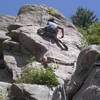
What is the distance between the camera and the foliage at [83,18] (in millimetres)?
33344

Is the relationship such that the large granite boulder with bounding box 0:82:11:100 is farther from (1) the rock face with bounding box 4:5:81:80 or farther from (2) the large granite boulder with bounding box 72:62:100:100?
(2) the large granite boulder with bounding box 72:62:100:100

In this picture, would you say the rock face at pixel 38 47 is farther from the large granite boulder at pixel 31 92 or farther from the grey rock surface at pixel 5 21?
the large granite boulder at pixel 31 92

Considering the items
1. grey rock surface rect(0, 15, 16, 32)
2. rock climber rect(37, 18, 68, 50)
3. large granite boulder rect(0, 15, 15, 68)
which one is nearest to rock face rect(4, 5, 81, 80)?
rock climber rect(37, 18, 68, 50)

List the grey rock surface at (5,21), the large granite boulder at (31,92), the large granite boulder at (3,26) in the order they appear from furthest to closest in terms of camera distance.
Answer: the grey rock surface at (5,21)
the large granite boulder at (3,26)
the large granite boulder at (31,92)

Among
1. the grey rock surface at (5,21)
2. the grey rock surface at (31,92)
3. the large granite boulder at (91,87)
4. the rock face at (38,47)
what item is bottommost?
the grey rock surface at (31,92)

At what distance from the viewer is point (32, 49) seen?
2209cm

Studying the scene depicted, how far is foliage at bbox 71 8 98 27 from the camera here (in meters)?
33.3

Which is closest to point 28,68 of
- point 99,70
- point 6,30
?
point 99,70

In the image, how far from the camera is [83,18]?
33.3 meters

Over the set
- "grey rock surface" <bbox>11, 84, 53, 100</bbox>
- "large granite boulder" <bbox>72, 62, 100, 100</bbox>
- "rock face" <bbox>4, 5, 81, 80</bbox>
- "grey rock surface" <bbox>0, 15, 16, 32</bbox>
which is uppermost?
"grey rock surface" <bbox>0, 15, 16, 32</bbox>

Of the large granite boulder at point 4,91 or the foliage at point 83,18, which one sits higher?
the foliage at point 83,18

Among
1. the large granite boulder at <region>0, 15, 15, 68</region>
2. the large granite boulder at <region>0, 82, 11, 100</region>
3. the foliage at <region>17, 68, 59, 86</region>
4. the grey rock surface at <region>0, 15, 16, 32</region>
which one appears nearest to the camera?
the large granite boulder at <region>0, 82, 11, 100</region>

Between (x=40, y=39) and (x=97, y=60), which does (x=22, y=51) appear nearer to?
(x=40, y=39)

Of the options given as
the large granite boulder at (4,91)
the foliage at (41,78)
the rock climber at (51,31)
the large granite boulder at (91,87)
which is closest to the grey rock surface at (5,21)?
the rock climber at (51,31)
